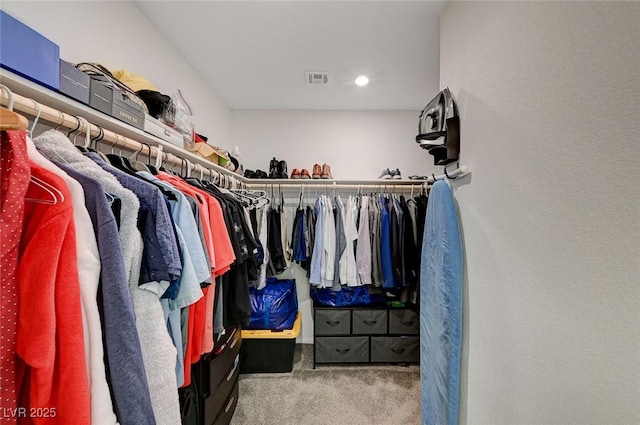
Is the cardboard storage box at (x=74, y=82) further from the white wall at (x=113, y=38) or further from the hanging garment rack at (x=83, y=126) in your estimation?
the white wall at (x=113, y=38)

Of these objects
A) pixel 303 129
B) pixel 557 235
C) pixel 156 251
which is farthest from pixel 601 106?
pixel 303 129

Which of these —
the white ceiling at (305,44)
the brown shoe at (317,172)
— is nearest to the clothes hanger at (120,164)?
the white ceiling at (305,44)

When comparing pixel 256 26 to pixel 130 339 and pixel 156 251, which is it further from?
pixel 130 339

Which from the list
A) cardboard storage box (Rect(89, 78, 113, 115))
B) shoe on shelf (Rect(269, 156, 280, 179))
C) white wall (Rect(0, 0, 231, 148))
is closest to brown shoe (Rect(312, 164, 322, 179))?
shoe on shelf (Rect(269, 156, 280, 179))

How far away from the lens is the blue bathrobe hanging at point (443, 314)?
0.99 metres

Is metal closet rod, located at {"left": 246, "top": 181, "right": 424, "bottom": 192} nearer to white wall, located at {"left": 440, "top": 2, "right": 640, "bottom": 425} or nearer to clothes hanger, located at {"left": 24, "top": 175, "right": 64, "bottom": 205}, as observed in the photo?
white wall, located at {"left": 440, "top": 2, "right": 640, "bottom": 425}

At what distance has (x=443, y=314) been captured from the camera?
3.33ft

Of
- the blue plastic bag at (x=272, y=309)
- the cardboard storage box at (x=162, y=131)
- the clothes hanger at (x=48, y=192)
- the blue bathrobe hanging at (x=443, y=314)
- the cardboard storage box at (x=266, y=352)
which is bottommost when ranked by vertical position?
the cardboard storage box at (x=266, y=352)

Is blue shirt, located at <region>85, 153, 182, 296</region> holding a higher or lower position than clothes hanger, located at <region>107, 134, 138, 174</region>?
lower

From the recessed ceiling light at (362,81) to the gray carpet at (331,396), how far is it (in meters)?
2.52

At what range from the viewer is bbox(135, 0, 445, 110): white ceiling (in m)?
1.30

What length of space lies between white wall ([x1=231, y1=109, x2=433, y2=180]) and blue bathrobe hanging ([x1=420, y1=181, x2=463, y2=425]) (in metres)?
1.57

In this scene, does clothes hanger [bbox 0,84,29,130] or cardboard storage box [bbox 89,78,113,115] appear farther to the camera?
cardboard storage box [bbox 89,78,113,115]

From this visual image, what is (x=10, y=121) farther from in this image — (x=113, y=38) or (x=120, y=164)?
(x=113, y=38)
